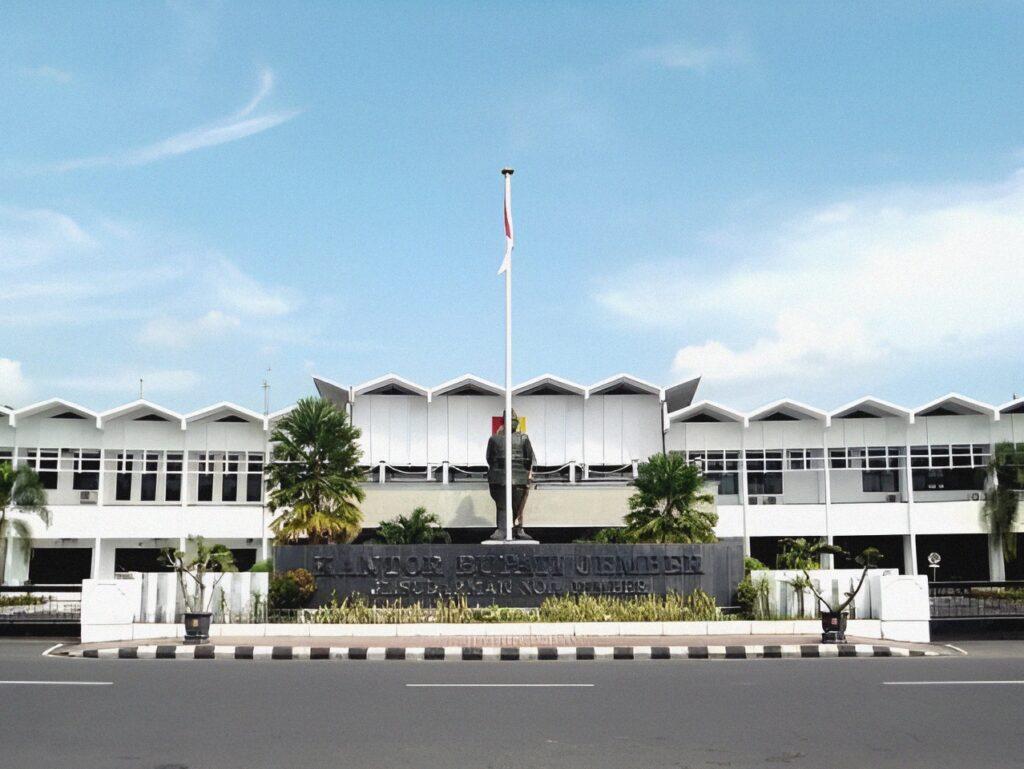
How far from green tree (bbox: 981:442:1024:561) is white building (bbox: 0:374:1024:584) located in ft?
3.16

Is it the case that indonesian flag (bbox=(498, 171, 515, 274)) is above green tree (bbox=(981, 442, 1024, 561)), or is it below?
above

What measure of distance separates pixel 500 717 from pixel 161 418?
35.9 metres

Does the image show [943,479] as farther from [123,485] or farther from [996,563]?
[123,485]

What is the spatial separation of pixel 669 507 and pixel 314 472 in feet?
37.0

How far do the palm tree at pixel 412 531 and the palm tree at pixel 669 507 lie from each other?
761cm

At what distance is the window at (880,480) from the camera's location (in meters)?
45.5

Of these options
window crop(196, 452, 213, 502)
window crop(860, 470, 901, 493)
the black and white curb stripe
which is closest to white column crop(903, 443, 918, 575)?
window crop(860, 470, 901, 493)

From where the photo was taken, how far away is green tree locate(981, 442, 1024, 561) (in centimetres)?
4016

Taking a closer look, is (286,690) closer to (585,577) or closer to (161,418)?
(585,577)

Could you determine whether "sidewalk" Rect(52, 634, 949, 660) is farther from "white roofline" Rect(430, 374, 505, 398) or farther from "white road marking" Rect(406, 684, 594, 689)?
"white roofline" Rect(430, 374, 505, 398)

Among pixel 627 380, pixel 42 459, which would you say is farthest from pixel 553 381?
pixel 42 459

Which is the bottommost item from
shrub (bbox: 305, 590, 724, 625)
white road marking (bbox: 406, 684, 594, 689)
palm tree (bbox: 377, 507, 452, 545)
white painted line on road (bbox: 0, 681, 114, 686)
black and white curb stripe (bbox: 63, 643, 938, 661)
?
black and white curb stripe (bbox: 63, 643, 938, 661)

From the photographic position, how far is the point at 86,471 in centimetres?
4256

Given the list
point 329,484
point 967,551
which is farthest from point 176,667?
point 967,551
